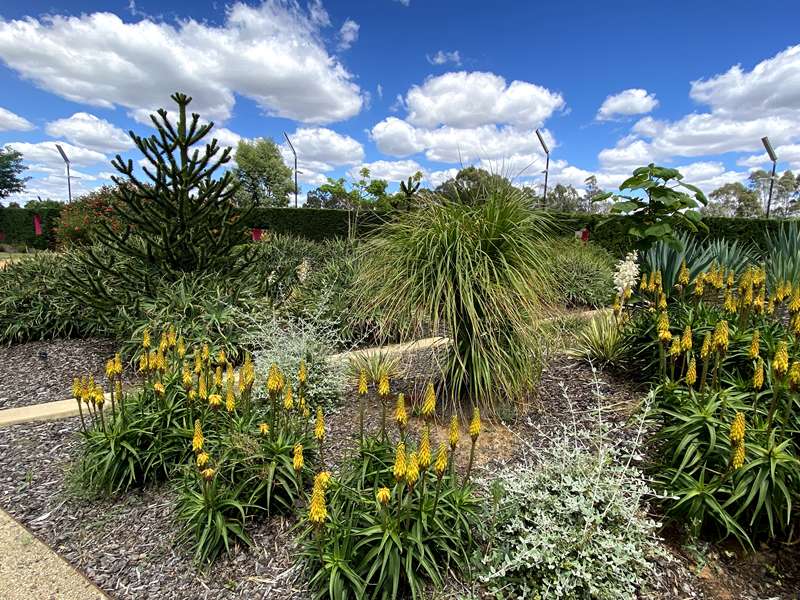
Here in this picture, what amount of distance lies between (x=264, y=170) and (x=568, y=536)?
5475 centimetres

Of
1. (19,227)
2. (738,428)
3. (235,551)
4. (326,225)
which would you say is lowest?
(235,551)

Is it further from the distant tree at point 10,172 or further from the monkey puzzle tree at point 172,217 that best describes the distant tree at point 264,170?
the monkey puzzle tree at point 172,217

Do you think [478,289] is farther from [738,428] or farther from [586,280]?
[586,280]

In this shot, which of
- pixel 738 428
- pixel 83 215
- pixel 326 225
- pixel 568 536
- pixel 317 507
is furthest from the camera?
pixel 326 225

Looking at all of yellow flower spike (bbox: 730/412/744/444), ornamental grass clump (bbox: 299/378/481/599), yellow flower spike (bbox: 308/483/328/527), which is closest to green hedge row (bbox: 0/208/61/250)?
ornamental grass clump (bbox: 299/378/481/599)

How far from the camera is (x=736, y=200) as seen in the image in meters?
59.9

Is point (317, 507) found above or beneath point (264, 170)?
beneath

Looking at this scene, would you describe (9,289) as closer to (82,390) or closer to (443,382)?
(82,390)

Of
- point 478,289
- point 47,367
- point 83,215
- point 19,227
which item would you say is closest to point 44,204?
point 19,227

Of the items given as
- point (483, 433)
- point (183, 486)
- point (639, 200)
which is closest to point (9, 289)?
point (183, 486)

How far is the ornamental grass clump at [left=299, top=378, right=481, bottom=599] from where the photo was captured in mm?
1873

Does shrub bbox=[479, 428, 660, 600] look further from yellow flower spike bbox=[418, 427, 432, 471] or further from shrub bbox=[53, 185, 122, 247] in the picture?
shrub bbox=[53, 185, 122, 247]

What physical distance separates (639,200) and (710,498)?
11.8 feet

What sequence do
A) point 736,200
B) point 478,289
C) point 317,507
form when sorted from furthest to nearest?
point 736,200 → point 478,289 → point 317,507
